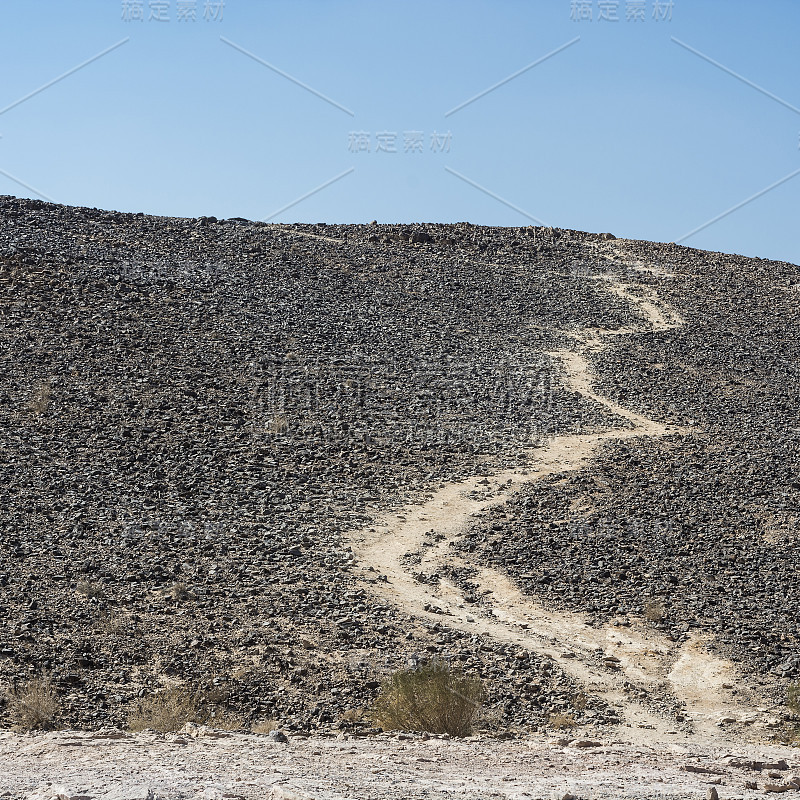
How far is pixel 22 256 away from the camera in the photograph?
1209 inches

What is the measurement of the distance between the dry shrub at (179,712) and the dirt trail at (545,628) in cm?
372

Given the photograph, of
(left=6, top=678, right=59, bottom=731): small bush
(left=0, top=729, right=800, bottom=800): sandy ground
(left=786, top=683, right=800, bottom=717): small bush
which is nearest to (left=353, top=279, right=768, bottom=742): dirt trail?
(left=786, top=683, right=800, bottom=717): small bush

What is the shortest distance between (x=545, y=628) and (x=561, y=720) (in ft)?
9.72

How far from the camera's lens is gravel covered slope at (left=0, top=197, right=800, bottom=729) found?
1288 cm

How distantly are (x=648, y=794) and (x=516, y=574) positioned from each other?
884 cm

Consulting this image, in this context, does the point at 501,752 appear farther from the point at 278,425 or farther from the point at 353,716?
the point at 278,425

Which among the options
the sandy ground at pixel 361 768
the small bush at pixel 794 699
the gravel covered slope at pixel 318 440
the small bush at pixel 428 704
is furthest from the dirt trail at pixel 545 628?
the sandy ground at pixel 361 768

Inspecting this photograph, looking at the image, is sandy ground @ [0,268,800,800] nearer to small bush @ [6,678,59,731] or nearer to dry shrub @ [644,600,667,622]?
dry shrub @ [644,600,667,622]

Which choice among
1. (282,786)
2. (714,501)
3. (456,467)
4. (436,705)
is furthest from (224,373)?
(282,786)

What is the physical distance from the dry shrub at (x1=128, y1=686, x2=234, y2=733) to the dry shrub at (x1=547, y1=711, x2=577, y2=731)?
11.2 feet

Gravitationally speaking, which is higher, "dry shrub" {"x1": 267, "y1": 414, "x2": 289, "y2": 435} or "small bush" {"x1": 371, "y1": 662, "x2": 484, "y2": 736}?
"dry shrub" {"x1": 267, "y1": 414, "x2": 289, "y2": 435}

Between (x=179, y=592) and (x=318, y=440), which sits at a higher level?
(x=318, y=440)

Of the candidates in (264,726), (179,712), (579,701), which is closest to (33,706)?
(179,712)

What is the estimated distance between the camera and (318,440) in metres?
21.4
